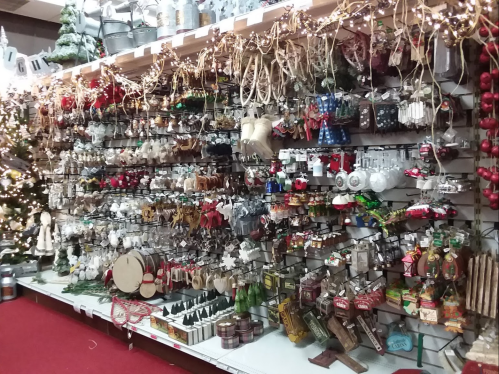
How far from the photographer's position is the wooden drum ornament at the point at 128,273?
12.0 ft

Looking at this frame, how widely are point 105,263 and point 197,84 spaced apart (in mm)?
2046

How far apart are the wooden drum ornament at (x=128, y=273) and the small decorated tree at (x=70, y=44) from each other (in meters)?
2.20

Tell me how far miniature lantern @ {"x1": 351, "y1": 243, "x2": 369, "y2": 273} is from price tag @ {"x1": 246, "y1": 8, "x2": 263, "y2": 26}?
1.47 metres

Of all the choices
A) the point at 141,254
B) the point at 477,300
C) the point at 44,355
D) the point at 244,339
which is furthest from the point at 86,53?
the point at 477,300

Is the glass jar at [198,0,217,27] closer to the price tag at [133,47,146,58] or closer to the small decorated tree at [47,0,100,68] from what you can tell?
the price tag at [133,47,146,58]

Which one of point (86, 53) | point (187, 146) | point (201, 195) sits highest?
point (86, 53)

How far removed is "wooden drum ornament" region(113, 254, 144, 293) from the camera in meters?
3.67

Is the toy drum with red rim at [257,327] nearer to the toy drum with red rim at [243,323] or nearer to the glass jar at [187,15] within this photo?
the toy drum with red rim at [243,323]

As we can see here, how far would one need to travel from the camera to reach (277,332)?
2.98 metres

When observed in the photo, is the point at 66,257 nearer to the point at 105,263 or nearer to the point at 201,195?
the point at 105,263

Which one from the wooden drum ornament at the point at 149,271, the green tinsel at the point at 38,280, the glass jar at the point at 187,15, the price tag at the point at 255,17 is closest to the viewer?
the price tag at the point at 255,17

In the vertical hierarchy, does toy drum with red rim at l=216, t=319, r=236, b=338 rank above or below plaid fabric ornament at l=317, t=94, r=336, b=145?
below

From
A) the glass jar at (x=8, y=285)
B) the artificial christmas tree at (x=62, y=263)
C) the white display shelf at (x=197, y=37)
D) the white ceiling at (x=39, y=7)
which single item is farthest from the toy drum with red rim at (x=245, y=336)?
the white ceiling at (x=39, y=7)

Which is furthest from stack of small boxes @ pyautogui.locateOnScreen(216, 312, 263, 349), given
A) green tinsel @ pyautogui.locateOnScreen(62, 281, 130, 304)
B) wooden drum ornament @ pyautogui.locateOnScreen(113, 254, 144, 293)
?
green tinsel @ pyautogui.locateOnScreen(62, 281, 130, 304)
